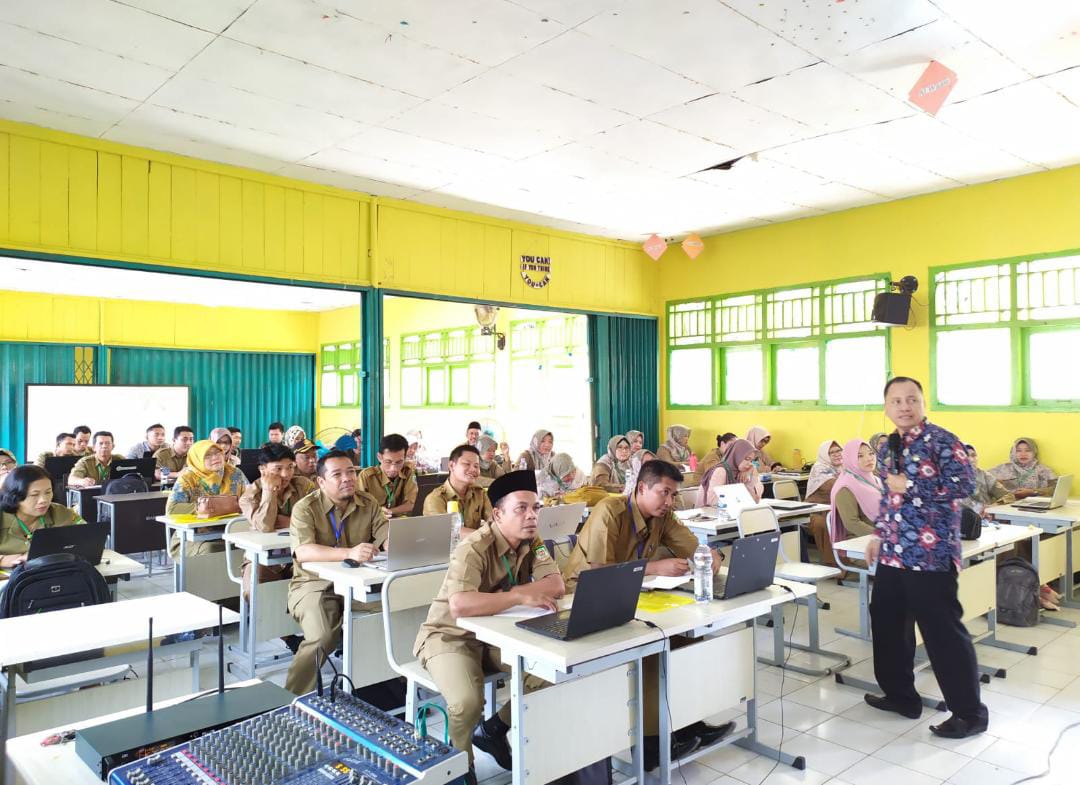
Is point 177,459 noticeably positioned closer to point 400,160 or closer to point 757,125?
point 400,160

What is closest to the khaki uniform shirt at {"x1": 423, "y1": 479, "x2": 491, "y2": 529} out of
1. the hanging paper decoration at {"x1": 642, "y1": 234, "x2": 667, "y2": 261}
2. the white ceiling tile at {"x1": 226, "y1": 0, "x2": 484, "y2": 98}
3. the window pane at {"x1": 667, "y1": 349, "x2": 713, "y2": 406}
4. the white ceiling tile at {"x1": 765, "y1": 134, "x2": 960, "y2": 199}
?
the white ceiling tile at {"x1": 226, "y1": 0, "x2": 484, "y2": 98}

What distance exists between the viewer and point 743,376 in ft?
30.6

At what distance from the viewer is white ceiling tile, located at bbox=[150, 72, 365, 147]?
5047 mm

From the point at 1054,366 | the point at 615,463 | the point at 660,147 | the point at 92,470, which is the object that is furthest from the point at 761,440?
the point at 92,470

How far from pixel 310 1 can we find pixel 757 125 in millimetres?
3309

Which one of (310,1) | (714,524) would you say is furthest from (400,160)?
(714,524)

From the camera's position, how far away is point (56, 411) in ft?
Answer: 39.7

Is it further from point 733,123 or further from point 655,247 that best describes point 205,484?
point 655,247

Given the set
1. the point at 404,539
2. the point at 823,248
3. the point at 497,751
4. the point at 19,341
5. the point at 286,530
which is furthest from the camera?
the point at 19,341

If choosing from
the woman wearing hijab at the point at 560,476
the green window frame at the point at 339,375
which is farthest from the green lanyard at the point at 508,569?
the green window frame at the point at 339,375

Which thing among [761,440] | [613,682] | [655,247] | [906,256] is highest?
[655,247]

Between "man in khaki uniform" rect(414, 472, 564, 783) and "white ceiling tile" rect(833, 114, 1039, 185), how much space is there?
14.5 feet

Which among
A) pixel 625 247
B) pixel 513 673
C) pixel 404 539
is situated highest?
pixel 625 247

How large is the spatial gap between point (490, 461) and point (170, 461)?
3.55 meters
